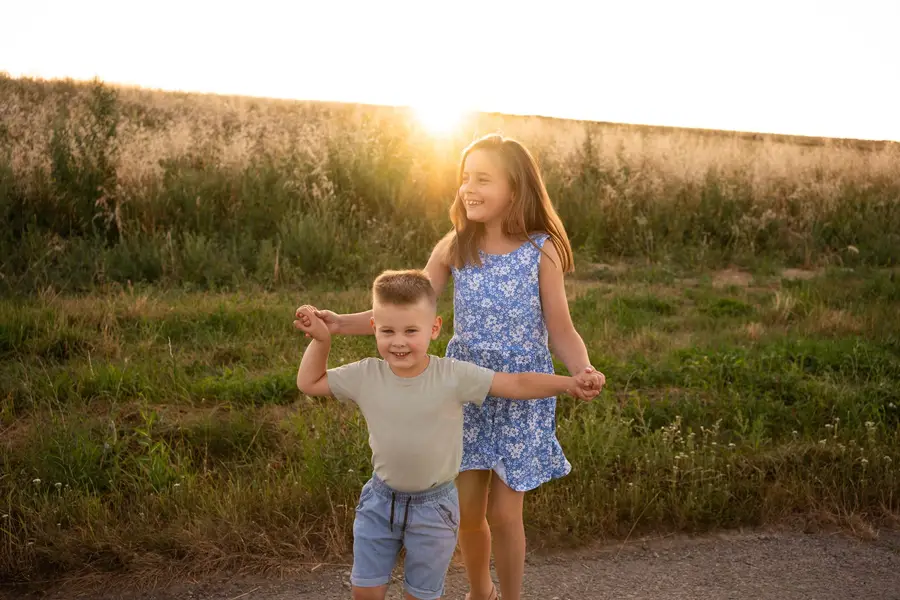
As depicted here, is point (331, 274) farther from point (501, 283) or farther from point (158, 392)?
point (501, 283)

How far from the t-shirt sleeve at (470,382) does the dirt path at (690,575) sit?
1198mm

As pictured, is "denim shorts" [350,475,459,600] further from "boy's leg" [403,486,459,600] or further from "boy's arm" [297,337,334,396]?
"boy's arm" [297,337,334,396]

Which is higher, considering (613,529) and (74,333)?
(74,333)

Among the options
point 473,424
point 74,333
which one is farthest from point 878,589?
point 74,333

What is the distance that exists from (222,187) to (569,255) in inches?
258

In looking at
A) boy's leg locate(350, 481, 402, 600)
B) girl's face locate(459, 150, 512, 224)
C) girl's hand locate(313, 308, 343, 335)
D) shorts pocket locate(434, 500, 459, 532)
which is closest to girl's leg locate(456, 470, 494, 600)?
shorts pocket locate(434, 500, 459, 532)

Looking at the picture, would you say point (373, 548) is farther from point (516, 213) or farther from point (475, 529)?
point (516, 213)

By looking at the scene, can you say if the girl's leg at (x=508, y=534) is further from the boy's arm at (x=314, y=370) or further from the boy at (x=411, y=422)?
the boy's arm at (x=314, y=370)

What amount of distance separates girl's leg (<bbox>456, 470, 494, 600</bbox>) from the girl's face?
0.98 metres

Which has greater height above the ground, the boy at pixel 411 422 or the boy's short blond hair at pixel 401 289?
the boy's short blond hair at pixel 401 289

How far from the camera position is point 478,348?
3.20m

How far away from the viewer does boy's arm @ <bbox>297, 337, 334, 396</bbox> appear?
274 centimetres

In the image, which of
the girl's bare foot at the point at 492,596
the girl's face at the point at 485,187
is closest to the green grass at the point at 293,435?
the girl's bare foot at the point at 492,596

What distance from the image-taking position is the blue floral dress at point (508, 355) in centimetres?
Result: 314
